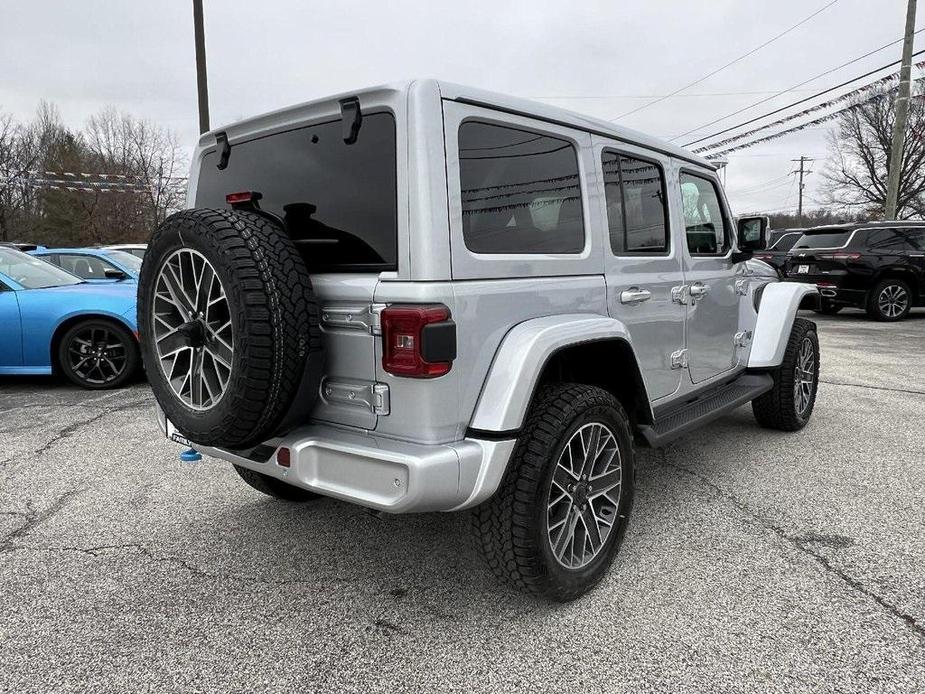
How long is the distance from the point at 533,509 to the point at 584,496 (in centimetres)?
37

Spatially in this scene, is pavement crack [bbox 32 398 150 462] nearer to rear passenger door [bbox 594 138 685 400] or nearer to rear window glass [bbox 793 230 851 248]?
rear passenger door [bbox 594 138 685 400]

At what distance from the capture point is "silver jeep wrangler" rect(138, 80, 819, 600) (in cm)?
207

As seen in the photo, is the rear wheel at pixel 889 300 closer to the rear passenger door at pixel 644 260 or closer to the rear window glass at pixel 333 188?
the rear passenger door at pixel 644 260

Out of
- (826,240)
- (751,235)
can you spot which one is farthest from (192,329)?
(826,240)

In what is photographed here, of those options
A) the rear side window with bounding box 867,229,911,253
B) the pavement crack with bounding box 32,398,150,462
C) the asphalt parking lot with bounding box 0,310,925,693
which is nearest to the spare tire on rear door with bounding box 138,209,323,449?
the asphalt parking lot with bounding box 0,310,925,693

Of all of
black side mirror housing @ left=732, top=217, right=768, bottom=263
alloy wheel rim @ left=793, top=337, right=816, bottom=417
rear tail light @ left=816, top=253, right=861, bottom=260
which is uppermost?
rear tail light @ left=816, top=253, right=861, bottom=260

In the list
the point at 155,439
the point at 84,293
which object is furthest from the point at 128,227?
the point at 155,439

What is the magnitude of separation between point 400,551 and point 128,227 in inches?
1227

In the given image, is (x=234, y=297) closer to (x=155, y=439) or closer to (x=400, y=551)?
(x=400, y=551)

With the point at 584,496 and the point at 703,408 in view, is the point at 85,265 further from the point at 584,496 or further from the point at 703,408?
the point at 584,496

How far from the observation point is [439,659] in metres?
2.16

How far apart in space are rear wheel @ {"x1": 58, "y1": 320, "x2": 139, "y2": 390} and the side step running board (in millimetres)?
5336

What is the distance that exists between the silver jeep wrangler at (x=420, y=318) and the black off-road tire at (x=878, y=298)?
11104mm

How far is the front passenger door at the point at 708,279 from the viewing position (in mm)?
3537
